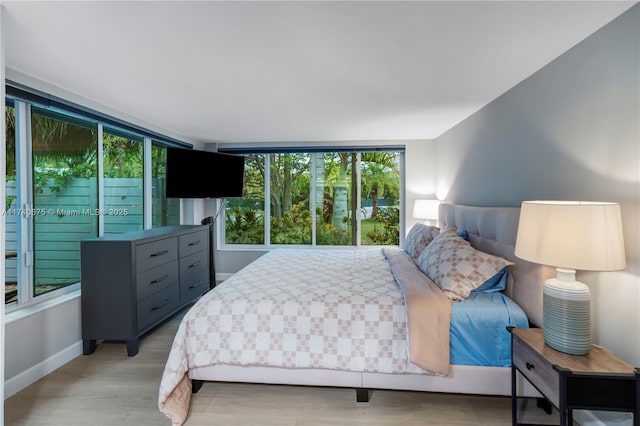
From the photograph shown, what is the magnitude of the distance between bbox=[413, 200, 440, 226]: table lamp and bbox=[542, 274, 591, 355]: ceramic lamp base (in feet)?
7.99

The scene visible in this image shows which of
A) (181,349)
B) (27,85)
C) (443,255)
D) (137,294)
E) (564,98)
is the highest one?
(27,85)

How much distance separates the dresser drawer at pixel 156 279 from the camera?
261cm

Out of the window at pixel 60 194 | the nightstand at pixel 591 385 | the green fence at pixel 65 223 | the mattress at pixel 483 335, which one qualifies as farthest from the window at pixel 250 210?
the nightstand at pixel 591 385

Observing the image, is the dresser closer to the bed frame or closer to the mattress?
the bed frame

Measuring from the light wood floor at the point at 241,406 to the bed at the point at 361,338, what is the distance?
14cm

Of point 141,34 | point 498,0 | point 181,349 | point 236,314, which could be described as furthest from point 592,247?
point 141,34

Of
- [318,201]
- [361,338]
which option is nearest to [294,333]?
[361,338]

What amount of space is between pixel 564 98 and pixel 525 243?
1034 mm

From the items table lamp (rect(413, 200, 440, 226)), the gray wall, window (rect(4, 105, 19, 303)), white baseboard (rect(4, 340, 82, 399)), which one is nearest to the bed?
the gray wall

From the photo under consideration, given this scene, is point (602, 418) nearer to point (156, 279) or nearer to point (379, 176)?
point (156, 279)

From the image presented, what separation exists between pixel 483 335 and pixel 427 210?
7.49 feet

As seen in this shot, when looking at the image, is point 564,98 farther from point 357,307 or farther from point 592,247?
point 357,307

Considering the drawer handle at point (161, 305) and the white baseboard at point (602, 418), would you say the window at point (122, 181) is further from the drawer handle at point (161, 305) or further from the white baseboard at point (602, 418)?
the white baseboard at point (602, 418)

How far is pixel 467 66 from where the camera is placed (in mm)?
1979
